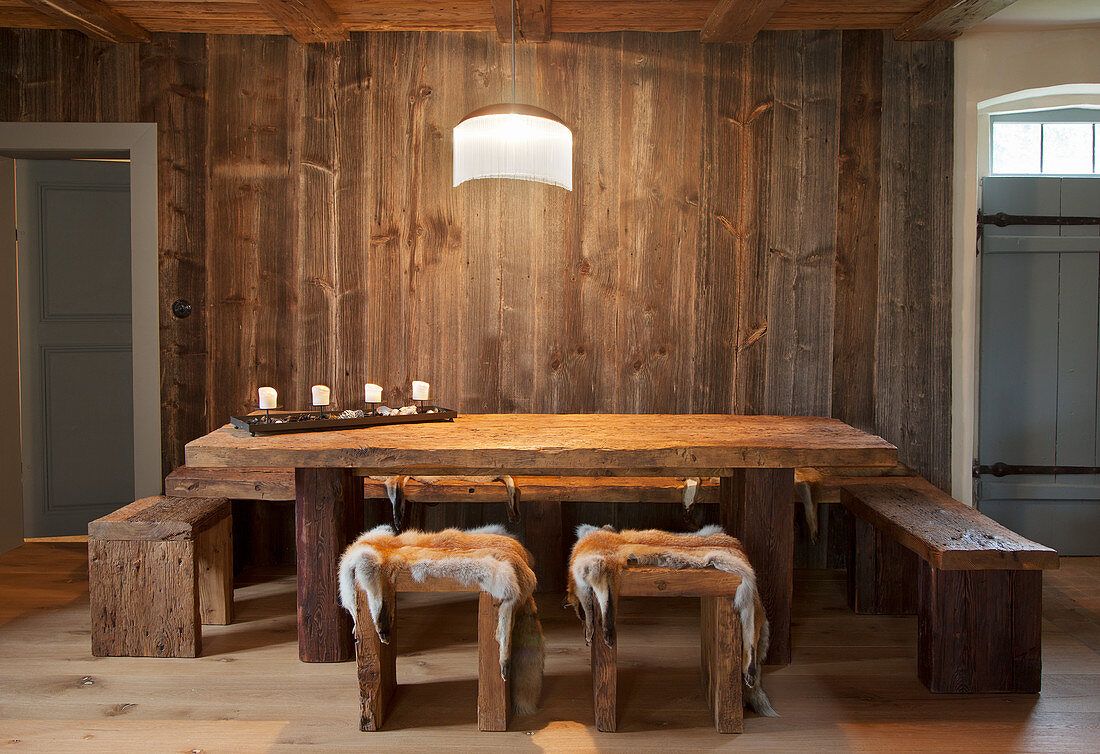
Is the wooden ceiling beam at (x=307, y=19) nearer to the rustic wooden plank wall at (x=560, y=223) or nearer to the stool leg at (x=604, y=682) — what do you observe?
the rustic wooden plank wall at (x=560, y=223)

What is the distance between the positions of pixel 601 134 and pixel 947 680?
2.38m

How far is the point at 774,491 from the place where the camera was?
2369 millimetres

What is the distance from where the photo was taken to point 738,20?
294cm

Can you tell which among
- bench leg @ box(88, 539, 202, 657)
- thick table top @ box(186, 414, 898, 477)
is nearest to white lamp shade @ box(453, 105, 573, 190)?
thick table top @ box(186, 414, 898, 477)

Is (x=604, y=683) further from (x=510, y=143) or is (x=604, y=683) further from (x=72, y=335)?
(x=72, y=335)

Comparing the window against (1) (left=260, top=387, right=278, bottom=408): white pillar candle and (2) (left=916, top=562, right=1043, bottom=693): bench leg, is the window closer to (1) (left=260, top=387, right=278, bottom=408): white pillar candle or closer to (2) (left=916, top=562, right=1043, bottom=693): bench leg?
(2) (left=916, top=562, right=1043, bottom=693): bench leg

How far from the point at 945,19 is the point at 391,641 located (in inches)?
119

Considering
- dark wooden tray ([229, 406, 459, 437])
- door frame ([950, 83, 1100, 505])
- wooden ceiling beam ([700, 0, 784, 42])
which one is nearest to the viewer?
dark wooden tray ([229, 406, 459, 437])

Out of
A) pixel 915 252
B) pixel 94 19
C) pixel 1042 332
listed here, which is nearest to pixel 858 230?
pixel 915 252

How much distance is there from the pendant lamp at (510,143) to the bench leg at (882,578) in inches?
68.5

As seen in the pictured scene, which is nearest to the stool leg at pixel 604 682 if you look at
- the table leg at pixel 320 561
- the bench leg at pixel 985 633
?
the table leg at pixel 320 561

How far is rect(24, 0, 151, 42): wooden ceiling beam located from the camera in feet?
9.25

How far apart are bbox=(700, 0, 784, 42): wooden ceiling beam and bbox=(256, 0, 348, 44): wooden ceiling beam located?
4.89ft

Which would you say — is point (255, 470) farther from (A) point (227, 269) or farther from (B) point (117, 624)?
(A) point (227, 269)
